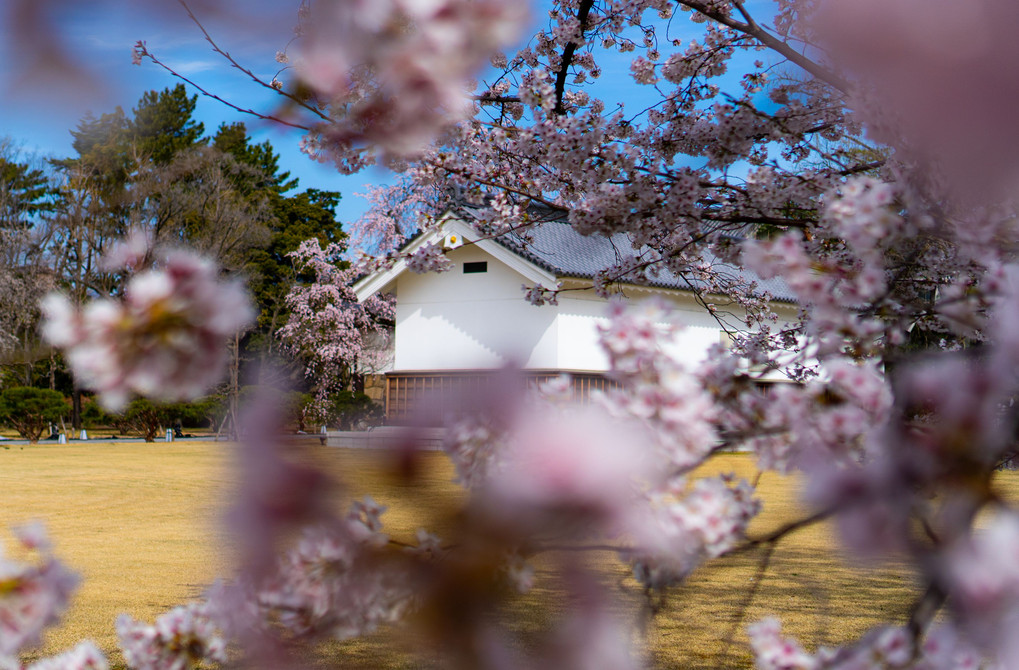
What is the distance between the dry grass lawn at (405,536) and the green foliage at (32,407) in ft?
31.5

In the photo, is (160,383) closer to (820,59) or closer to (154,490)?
(820,59)

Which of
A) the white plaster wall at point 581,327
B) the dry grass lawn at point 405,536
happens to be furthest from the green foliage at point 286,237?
the dry grass lawn at point 405,536

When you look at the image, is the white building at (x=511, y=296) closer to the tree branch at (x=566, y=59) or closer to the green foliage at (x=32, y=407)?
the green foliage at (x=32, y=407)

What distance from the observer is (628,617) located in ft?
2.90

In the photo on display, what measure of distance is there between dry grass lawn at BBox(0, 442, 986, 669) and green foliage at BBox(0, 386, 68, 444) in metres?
9.59

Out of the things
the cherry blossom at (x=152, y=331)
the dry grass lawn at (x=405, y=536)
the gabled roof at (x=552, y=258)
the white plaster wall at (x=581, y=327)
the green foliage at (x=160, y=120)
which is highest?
the gabled roof at (x=552, y=258)

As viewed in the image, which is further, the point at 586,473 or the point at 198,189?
the point at 198,189

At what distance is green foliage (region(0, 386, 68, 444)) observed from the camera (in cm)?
1568

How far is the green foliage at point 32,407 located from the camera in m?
15.7

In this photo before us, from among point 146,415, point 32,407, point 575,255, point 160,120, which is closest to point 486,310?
point 575,255

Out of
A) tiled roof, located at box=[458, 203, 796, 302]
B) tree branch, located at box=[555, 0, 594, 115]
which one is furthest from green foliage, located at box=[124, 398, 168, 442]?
tree branch, located at box=[555, 0, 594, 115]

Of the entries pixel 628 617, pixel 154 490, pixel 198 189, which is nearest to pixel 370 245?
pixel 198 189

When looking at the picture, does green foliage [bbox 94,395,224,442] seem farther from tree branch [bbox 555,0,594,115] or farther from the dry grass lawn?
tree branch [bbox 555,0,594,115]

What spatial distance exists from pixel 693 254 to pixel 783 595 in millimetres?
1666
